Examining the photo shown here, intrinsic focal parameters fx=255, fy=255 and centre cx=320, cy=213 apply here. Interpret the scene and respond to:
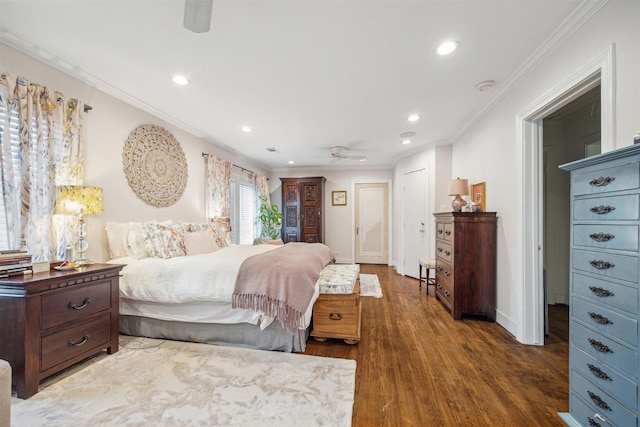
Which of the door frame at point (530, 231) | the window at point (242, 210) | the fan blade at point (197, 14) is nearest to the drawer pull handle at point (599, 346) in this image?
the door frame at point (530, 231)

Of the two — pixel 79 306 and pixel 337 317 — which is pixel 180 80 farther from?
pixel 337 317

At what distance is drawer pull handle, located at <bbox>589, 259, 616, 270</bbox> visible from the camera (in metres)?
1.17

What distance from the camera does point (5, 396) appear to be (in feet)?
3.52

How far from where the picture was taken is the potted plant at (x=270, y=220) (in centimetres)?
600

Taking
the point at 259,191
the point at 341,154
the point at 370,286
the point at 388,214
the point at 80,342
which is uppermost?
the point at 341,154

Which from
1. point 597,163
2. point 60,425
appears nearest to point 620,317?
point 597,163

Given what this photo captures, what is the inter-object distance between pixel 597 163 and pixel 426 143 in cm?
356

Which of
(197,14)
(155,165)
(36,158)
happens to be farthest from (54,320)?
(197,14)

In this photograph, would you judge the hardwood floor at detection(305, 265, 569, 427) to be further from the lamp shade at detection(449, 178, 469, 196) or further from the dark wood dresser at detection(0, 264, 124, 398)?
the dark wood dresser at detection(0, 264, 124, 398)

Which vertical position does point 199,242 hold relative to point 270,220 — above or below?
below

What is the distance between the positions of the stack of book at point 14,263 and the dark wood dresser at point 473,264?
382 centimetres

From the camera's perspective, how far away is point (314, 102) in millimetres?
2926

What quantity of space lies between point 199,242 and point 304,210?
3.28m

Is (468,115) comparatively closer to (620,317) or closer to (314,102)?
(314,102)
